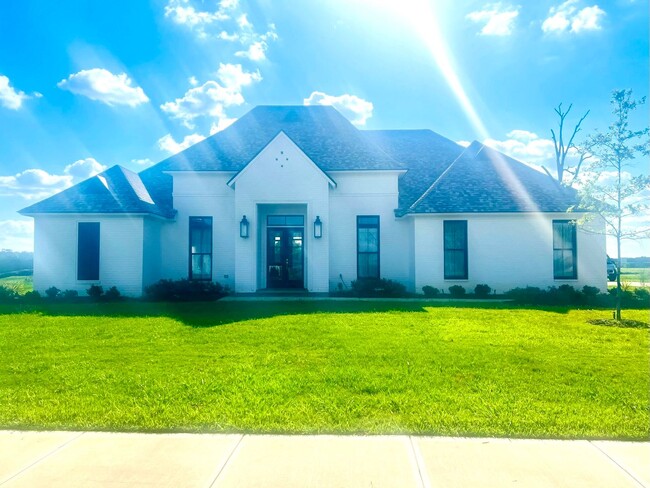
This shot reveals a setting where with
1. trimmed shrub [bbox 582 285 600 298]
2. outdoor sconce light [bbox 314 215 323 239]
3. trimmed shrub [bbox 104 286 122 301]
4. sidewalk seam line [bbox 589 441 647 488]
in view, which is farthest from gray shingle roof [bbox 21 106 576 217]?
sidewalk seam line [bbox 589 441 647 488]

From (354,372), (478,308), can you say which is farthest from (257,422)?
(478,308)

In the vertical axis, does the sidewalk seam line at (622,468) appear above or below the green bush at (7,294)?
below

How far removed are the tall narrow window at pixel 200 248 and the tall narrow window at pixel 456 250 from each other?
10.4m

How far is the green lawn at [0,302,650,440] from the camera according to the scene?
4758 millimetres

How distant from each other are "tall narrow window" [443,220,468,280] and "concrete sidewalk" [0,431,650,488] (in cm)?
1378

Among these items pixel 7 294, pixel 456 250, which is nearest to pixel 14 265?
pixel 7 294

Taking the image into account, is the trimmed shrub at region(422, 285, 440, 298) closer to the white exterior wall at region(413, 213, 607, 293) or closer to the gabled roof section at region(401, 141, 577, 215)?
the white exterior wall at region(413, 213, 607, 293)

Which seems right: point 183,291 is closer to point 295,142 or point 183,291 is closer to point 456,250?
point 295,142

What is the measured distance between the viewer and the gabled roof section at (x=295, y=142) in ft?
61.5

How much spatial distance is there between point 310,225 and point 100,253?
8753mm

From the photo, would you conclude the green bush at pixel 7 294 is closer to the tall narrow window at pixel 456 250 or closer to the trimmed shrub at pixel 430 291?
the trimmed shrub at pixel 430 291

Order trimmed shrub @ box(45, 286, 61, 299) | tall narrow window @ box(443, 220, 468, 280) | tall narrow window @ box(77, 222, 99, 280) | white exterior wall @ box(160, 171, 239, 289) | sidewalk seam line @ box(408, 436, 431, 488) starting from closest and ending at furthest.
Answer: sidewalk seam line @ box(408, 436, 431, 488) < trimmed shrub @ box(45, 286, 61, 299) < tall narrow window @ box(77, 222, 99, 280) < tall narrow window @ box(443, 220, 468, 280) < white exterior wall @ box(160, 171, 239, 289)

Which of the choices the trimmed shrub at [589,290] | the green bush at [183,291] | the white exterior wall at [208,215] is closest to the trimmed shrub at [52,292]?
the green bush at [183,291]

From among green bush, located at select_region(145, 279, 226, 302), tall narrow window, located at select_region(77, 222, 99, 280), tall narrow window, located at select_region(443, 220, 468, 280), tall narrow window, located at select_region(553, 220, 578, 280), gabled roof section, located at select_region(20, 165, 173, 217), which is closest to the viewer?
green bush, located at select_region(145, 279, 226, 302)
